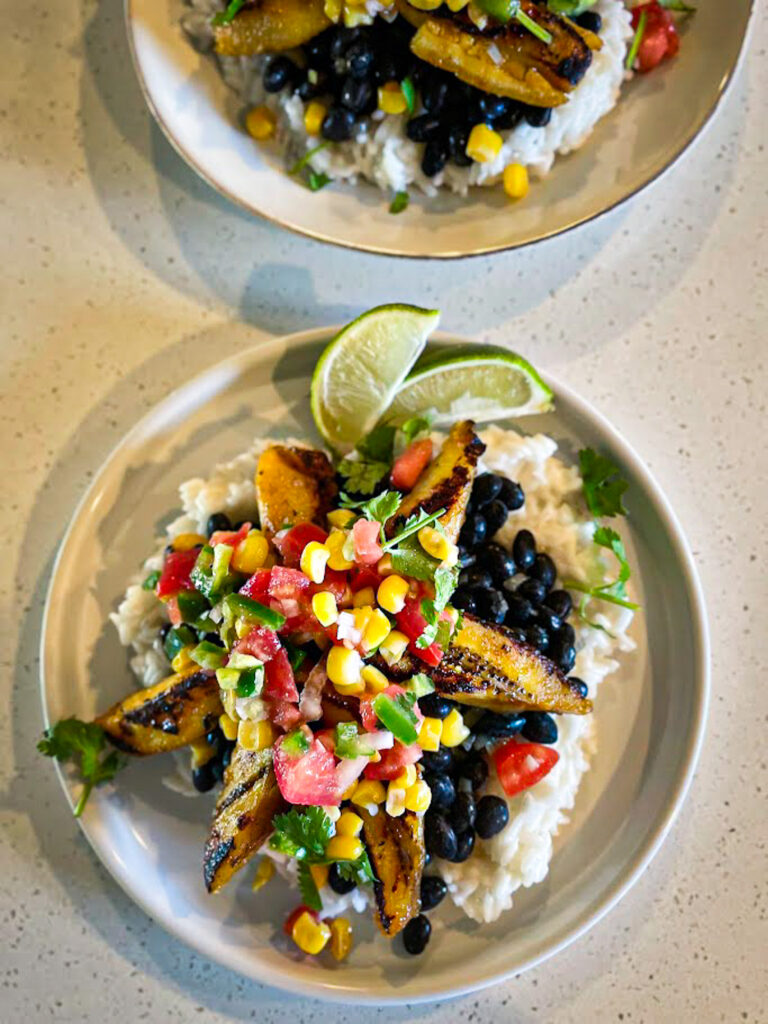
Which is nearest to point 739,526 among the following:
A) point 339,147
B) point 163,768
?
point 339,147

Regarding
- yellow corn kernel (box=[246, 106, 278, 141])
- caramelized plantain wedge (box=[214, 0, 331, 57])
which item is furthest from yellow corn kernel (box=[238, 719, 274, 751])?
caramelized plantain wedge (box=[214, 0, 331, 57])

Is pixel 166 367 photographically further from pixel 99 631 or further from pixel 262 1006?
pixel 262 1006

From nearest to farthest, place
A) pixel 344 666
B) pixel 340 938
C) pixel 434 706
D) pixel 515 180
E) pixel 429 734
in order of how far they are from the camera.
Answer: pixel 344 666 < pixel 429 734 < pixel 434 706 < pixel 340 938 < pixel 515 180

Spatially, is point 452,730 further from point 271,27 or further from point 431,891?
point 271,27

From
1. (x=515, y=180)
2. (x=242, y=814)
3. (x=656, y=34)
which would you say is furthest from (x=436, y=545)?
(x=656, y=34)

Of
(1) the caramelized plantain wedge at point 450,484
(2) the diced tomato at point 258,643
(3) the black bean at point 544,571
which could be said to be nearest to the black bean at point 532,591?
(3) the black bean at point 544,571
